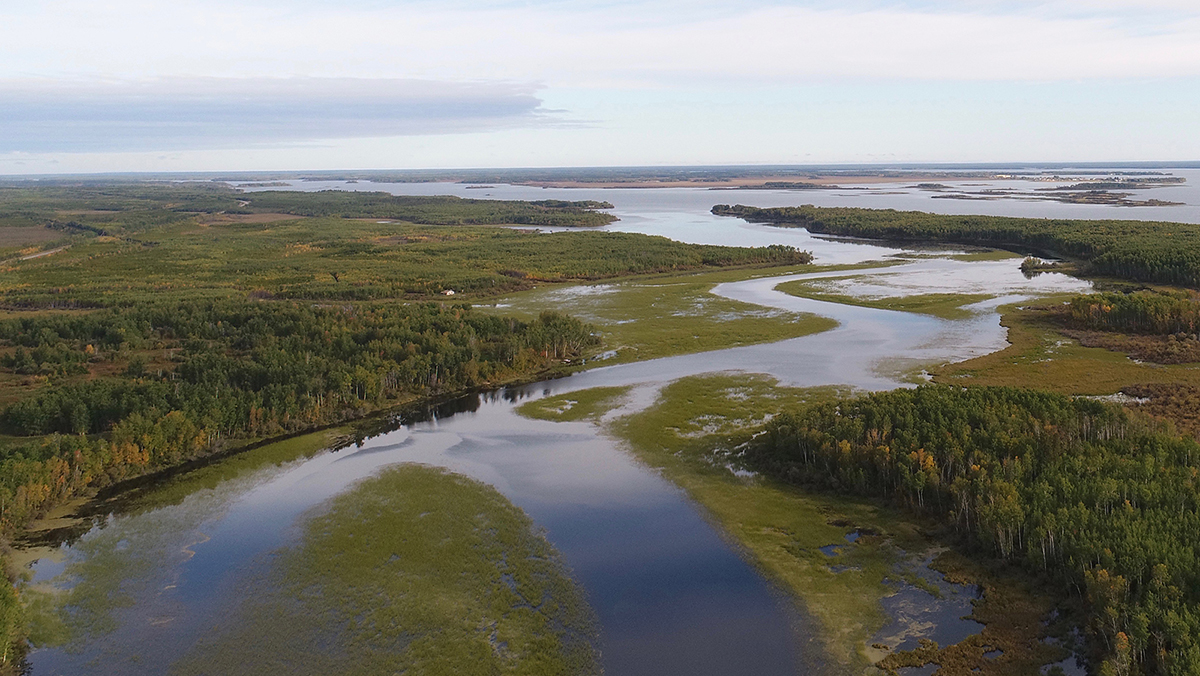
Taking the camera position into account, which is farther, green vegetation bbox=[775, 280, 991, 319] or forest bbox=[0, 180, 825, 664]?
green vegetation bbox=[775, 280, 991, 319]

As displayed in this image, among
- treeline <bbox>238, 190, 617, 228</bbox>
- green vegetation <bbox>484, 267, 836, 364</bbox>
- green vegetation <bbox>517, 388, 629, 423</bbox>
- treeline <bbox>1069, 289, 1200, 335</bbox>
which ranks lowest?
green vegetation <bbox>517, 388, 629, 423</bbox>

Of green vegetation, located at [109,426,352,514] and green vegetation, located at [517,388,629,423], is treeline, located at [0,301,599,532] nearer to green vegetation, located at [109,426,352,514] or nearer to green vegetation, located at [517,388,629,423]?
green vegetation, located at [109,426,352,514]

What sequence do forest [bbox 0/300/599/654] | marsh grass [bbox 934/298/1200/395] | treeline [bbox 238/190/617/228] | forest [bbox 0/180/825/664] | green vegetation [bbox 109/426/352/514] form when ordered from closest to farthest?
green vegetation [bbox 109/426/352/514], forest [bbox 0/300/599/654], forest [bbox 0/180/825/664], marsh grass [bbox 934/298/1200/395], treeline [bbox 238/190/617/228]

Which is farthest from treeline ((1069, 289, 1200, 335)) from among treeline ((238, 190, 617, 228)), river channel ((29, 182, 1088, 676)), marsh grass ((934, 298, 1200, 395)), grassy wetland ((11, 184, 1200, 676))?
treeline ((238, 190, 617, 228))

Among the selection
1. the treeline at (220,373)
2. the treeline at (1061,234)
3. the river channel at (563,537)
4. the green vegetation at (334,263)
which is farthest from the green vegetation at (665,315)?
the treeline at (1061,234)

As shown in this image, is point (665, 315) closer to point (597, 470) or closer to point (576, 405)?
point (576, 405)

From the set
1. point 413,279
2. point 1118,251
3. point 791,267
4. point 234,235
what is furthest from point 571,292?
point 234,235
